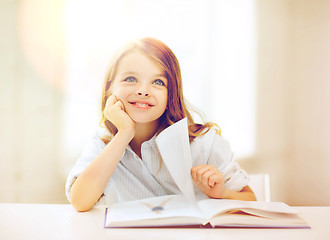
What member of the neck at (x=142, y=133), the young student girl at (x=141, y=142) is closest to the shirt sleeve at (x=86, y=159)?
the young student girl at (x=141, y=142)

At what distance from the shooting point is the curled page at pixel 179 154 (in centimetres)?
77

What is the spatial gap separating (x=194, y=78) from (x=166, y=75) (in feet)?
4.55

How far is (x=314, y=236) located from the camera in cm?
65

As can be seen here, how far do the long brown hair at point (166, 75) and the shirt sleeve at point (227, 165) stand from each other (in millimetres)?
70

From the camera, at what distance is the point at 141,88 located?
0.98m

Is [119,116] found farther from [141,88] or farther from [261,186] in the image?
[261,186]

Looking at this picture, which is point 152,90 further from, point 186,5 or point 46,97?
point 186,5

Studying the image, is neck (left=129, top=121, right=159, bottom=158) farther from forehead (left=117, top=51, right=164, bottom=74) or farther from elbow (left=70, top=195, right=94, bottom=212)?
elbow (left=70, top=195, right=94, bottom=212)

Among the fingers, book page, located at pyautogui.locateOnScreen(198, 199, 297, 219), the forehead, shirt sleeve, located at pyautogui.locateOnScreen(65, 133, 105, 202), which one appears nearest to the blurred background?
shirt sleeve, located at pyautogui.locateOnScreen(65, 133, 105, 202)

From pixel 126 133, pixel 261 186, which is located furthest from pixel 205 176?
pixel 261 186

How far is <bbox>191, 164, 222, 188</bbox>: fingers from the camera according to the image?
834 millimetres

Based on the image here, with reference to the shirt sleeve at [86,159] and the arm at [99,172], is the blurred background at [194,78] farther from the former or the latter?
the arm at [99,172]

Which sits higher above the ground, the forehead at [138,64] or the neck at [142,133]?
the forehead at [138,64]

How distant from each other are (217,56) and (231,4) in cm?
41
